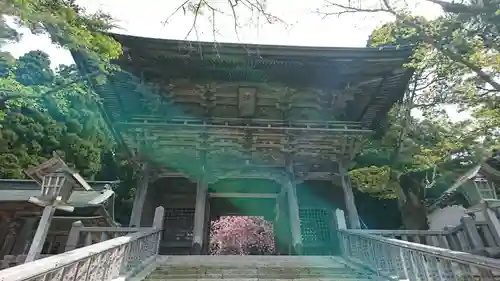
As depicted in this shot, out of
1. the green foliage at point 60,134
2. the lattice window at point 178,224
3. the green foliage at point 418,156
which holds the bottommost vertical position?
the lattice window at point 178,224

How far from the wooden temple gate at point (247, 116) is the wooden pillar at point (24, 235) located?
431 centimetres

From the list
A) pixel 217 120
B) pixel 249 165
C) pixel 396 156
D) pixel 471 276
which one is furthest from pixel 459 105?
pixel 471 276

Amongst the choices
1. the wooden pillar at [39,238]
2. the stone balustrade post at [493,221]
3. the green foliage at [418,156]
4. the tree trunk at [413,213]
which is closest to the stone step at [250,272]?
the wooden pillar at [39,238]

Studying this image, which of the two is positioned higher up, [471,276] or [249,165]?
[249,165]

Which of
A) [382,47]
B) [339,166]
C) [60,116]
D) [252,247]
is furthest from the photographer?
Answer: [60,116]

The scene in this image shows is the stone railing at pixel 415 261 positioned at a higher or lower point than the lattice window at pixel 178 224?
lower

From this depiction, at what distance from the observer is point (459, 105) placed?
43.1 feet

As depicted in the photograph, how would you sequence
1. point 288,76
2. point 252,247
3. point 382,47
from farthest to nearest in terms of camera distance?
1. point 252,247
2. point 288,76
3. point 382,47

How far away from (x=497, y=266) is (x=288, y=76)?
25.8 ft

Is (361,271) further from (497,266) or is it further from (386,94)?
(386,94)

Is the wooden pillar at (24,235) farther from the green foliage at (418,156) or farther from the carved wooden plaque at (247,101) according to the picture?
the green foliage at (418,156)

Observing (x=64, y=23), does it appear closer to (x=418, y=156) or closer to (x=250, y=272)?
(x=250, y=272)

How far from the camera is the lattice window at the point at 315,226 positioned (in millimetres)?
11406

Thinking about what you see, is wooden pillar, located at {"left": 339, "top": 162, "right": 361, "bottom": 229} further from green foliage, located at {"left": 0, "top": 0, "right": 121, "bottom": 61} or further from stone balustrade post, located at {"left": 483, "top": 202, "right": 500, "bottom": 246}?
green foliage, located at {"left": 0, "top": 0, "right": 121, "bottom": 61}
